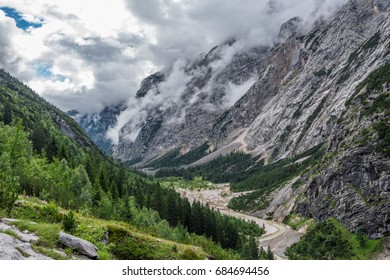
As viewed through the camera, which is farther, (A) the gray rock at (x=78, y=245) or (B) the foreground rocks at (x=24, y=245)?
(A) the gray rock at (x=78, y=245)

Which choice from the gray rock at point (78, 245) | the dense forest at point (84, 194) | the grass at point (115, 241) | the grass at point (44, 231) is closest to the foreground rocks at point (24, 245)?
the gray rock at point (78, 245)

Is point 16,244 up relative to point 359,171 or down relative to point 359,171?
down

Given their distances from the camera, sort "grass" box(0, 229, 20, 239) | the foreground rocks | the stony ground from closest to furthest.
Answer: the stony ground
the foreground rocks
"grass" box(0, 229, 20, 239)

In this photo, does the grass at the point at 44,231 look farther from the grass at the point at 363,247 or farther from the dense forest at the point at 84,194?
the grass at the point at 363,247

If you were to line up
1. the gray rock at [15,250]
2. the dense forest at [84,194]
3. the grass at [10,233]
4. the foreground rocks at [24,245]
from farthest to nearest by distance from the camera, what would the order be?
the dense forest at [84,194] → the grass at [10,233] → the foreground rocks at [24,245] → the gray rock at [15,250]

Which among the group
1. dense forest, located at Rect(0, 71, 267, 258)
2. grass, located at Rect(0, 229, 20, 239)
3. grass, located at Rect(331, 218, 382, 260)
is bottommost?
grass, located at Rect(0, 229, 20, 239)

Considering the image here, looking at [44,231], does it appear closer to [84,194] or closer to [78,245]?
[78,245]

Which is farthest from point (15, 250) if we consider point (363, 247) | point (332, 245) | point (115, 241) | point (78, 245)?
point (332, 245)

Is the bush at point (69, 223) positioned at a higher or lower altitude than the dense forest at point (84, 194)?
lower

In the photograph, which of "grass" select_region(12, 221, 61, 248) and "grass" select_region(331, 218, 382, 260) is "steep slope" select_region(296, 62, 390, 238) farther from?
"grass" select_region(12, 221, 61, 248)

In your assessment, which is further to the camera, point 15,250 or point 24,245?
point 24,245

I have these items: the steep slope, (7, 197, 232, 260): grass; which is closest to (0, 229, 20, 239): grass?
(7, 197, 232, 260): grass

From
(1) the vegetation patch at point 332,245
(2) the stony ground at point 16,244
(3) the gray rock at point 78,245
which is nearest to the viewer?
(2) the stony ground at point 16,244

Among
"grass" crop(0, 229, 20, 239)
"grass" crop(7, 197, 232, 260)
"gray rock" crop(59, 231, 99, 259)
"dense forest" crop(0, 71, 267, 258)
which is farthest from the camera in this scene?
"dense forest" crop(0, 71, 267, 258)
